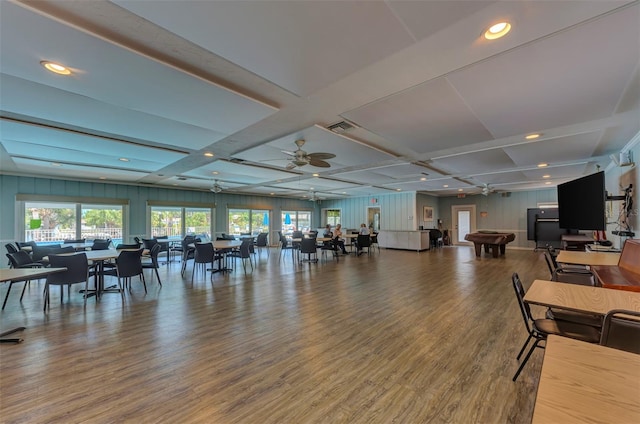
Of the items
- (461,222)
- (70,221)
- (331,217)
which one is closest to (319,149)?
(70,221)

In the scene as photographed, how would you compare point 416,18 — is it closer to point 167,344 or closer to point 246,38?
point 246,38

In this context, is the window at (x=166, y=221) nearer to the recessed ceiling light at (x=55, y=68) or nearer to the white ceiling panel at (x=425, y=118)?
the recessed ceiling light at (x=55, y=68)

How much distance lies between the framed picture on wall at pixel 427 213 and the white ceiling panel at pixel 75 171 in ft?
38.9

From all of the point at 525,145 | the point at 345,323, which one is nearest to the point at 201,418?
the point at 345,323

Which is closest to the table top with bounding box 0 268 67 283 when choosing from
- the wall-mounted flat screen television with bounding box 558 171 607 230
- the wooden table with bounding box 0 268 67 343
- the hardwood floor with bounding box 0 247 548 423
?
the wooden table with bounding box 0 268 67 343

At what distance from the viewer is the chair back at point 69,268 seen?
409cm

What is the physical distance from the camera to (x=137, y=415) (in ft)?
6.02

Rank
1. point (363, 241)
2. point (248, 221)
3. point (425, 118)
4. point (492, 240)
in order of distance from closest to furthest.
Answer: point (425, 118), point (492, 240), point (363, 241), point (248, 221)

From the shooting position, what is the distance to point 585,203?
394cm

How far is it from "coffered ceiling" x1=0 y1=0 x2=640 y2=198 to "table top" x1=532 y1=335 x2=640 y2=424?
203 cm

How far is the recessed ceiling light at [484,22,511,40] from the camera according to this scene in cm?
187

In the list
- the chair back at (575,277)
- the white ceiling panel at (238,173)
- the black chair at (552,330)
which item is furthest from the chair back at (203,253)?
the chair back at (575,277)

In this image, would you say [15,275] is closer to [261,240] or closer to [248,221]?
[261,240]

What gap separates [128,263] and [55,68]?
11.2ft
